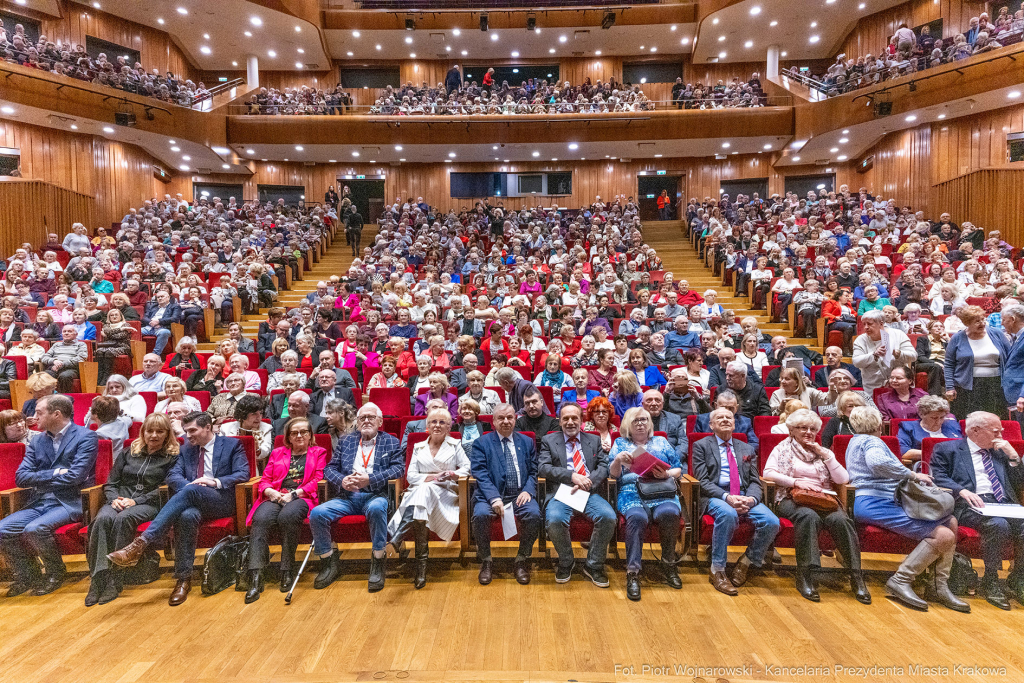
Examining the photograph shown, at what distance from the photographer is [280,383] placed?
11.5 feet

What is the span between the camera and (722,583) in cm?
219

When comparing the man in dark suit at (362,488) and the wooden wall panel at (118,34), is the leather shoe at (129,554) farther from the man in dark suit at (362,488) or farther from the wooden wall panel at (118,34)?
the wooden wall panel at (118,34)

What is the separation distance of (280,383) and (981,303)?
5470 millimetres

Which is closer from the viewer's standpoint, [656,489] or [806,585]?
[806,585]

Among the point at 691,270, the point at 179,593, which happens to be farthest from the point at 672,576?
the point at 691,270

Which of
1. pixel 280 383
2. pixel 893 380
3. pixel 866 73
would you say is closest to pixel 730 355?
pixel 893 380

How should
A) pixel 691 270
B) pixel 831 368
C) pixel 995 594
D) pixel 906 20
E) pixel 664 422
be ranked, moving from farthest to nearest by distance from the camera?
1. pixel 906 20
2. pixel 691 270
3. pixel 831 368
4. pixel 664 422
5. pixel 995 594

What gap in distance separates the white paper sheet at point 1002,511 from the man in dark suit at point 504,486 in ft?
5.52

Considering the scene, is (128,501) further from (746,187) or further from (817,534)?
(746,187)

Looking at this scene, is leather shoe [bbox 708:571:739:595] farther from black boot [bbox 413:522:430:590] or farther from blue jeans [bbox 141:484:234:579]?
blue jeans [bbox 141:484:234:579]

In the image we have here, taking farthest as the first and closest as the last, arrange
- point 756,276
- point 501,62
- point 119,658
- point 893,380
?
point 501,62
point 756,276
point 893,380
point 119,658

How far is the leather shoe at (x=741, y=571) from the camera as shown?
7.32ft

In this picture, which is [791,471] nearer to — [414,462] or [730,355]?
[730,355]

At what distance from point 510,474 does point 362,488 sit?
640 millimetres
